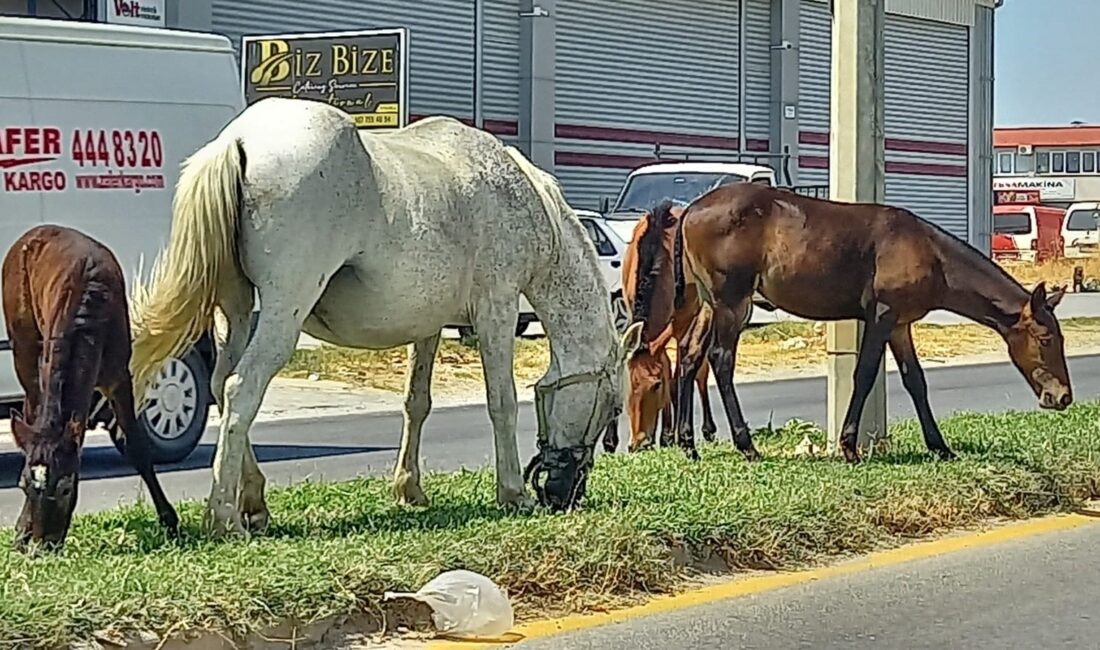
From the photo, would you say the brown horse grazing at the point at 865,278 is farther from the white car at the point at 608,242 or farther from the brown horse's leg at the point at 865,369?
the white car at the point at 608,242

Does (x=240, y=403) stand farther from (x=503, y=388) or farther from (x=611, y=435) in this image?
(x=611, y=435)

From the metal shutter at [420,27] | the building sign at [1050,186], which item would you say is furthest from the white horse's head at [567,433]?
the building sign at [1050,186]

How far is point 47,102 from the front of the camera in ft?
41.8

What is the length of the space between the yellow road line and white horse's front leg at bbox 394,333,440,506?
194cm

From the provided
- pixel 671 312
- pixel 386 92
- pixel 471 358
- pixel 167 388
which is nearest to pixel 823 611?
pixel 671 312

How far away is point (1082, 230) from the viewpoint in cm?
6038

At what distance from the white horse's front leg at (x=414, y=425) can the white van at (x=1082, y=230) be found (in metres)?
48.9

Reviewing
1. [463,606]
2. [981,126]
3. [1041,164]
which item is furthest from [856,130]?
[1041,164]

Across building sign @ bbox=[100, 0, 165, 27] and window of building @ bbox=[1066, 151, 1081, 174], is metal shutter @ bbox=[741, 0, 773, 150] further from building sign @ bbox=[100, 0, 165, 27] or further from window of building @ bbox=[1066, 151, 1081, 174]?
window of building @ bbox=[1066, 151, 1081, 174]

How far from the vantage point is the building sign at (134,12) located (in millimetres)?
24781

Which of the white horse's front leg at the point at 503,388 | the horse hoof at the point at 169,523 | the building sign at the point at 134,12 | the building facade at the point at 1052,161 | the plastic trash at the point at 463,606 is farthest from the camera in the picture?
the building facade at the point at 1052,161

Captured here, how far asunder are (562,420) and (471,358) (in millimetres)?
13377

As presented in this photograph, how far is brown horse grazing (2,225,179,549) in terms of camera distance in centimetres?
768

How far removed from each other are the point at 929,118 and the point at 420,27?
62.7 feet
